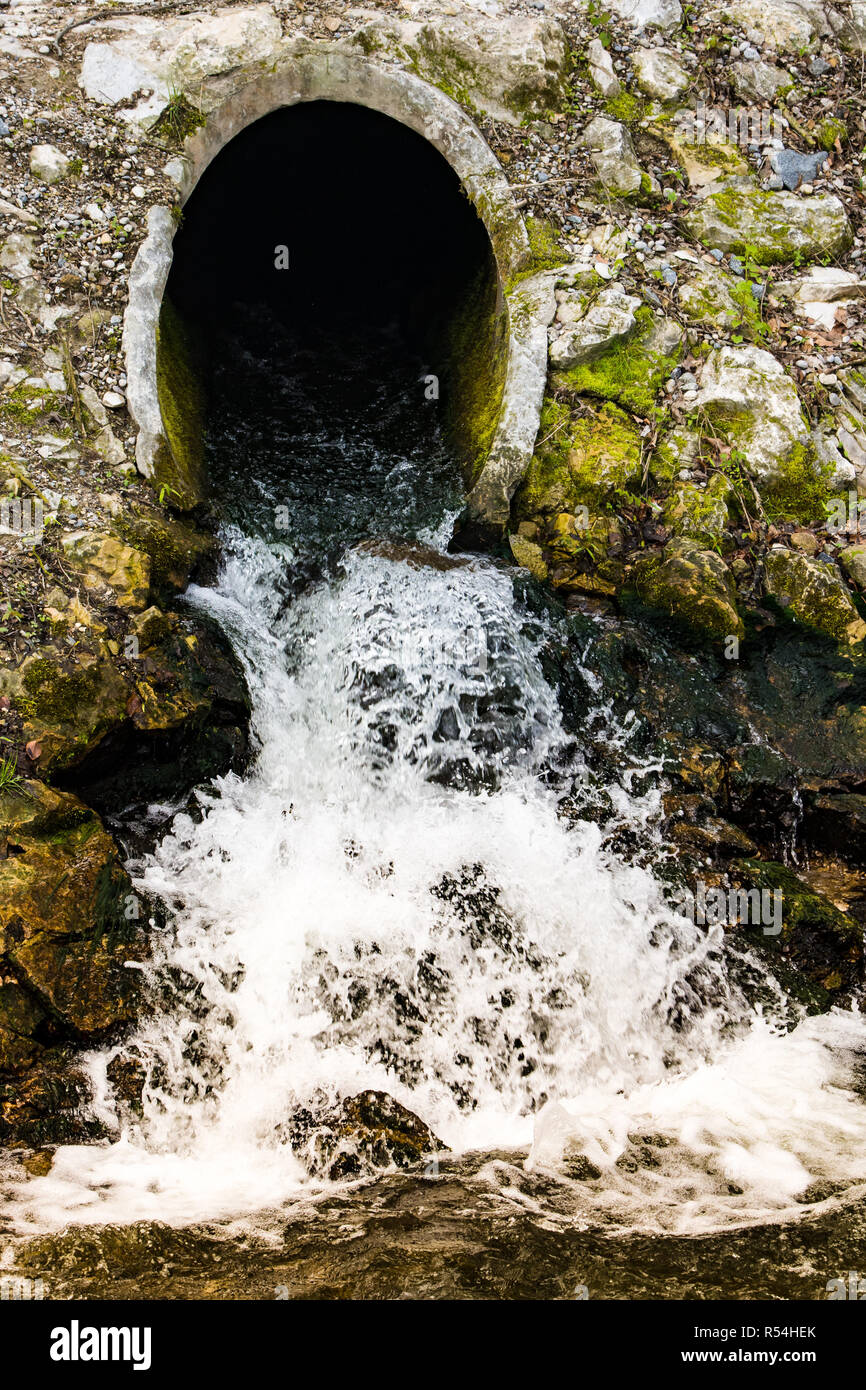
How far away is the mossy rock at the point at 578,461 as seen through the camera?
5457 mm

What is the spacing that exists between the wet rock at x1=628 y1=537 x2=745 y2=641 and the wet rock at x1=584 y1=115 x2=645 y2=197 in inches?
113

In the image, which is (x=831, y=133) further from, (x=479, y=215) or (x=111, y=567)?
(x=111, y=567)

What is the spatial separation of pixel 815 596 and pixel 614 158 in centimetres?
358

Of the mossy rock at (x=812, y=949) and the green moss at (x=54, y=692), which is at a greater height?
the green moss at (x=54, y=692)

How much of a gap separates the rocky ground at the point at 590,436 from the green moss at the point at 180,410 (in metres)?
0.17

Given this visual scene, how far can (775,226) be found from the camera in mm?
6027

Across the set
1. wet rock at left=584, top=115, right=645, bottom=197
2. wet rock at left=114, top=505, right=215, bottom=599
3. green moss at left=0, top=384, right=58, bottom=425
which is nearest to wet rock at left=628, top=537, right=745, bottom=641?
wet rock at left=114, top=505, right=215, bottom=599

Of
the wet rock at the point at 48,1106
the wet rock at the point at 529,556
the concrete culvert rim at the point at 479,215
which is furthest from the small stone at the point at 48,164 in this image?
the wet rock at the point at 48,1106

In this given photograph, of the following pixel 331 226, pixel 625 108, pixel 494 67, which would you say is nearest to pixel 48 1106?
pixel 494 67

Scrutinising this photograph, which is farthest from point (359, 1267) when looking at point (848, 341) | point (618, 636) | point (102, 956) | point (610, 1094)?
point (848, 341)

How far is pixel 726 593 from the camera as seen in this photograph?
5.05m

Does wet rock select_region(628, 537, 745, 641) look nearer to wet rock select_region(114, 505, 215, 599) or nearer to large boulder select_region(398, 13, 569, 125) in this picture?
wet rock select_region(114, 505, 215, 599)

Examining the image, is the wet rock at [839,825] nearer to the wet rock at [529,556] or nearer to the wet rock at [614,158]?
the wet rock at [529,556]

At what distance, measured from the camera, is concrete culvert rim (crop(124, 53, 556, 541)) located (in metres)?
5.45
